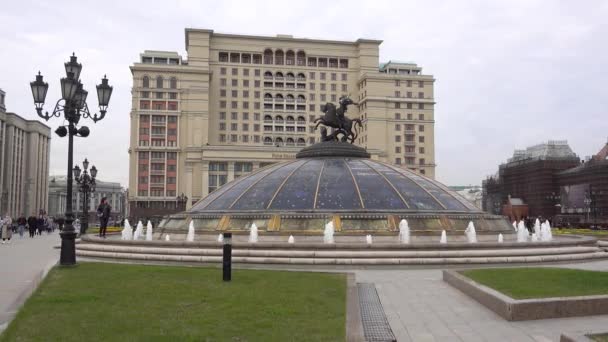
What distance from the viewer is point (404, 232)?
15719mm

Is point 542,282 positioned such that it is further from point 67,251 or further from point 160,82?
point 160,82

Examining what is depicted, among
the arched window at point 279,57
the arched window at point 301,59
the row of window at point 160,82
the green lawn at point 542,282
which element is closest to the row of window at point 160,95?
the row of window at point 160,82

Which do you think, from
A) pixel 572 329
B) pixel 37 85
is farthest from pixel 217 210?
pixel 572 329

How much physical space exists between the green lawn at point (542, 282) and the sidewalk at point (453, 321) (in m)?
0.55

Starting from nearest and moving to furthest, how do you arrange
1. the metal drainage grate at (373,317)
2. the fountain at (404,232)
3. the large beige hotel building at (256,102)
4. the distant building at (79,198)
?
the metal drainage grate at (373,317) < the fountain at (404,232) < the large beige hotel building at (256,102) < the distant building at (79,198)

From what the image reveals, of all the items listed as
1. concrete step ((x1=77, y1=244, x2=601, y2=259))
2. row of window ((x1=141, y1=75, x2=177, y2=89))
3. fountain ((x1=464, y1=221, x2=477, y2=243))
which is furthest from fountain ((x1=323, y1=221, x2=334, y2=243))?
row of window ((x1=141, y1=75, x2=177, y2=89))

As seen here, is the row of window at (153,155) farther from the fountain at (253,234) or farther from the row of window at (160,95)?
the fountain at (253,234)

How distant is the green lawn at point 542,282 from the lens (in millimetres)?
7973

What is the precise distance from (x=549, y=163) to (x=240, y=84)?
41.9 meters

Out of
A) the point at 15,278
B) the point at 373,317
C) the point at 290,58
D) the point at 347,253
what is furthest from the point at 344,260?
the point at 290,58

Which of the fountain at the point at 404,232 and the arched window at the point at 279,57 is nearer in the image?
the fountain at the point at 404,232

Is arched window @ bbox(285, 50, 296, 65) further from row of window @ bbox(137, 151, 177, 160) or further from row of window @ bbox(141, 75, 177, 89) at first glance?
row of window @ bbox(137, 151, 177, 160)

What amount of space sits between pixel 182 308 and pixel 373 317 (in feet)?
8.24

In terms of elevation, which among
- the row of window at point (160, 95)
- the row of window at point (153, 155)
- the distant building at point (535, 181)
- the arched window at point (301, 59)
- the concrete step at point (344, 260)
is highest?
the arched window at point (301, 59)
